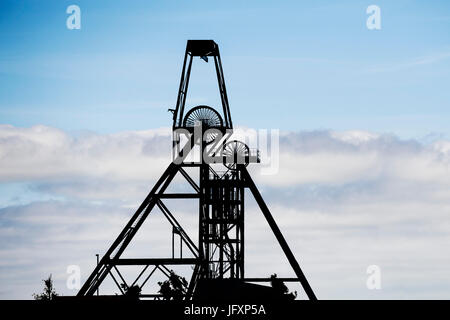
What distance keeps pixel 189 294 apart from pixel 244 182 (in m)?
8.99
